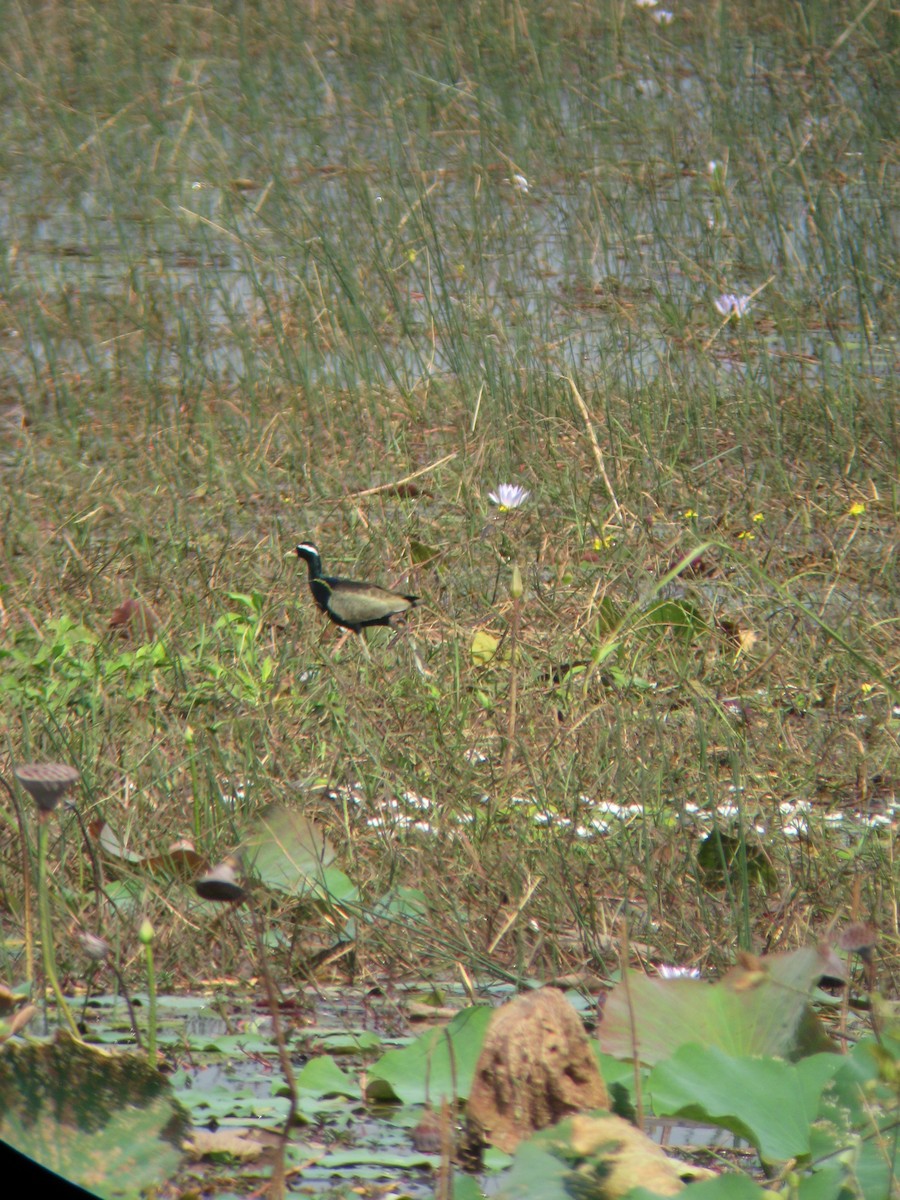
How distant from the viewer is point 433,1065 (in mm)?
1634

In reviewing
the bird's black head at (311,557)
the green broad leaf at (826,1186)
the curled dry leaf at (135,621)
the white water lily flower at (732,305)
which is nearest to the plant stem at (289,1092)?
the green broad leaf at (826,1186)

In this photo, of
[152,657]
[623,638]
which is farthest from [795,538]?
[152,657]

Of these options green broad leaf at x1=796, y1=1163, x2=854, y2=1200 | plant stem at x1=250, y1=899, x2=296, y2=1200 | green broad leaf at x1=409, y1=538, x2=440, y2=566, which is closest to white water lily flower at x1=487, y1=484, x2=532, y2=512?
green broad leaf at x1=409, y1=538, x2=440, y2=566

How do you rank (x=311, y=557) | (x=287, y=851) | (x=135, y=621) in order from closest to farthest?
1. (x=287, y=851)
2. (x=135, y=621)
3. (x=311, y=557)

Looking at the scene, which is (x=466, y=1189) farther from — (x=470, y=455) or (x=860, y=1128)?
(x=470, y=455)

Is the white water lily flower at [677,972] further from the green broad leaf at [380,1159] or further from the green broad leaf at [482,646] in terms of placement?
the green broad leaf at [482,646]

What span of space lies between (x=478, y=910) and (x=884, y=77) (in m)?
5.09

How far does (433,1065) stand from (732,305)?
3.41m

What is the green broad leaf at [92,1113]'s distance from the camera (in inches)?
56.1

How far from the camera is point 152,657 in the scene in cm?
300

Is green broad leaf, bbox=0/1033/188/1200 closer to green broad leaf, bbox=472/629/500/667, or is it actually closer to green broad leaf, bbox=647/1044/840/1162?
green broad leaf, bbox=647/1044/840/1162

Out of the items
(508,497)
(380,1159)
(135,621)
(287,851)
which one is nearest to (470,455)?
(508,497)

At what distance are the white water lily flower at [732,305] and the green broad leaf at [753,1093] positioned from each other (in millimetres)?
3390

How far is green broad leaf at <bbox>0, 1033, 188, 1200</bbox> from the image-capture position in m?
1.42
